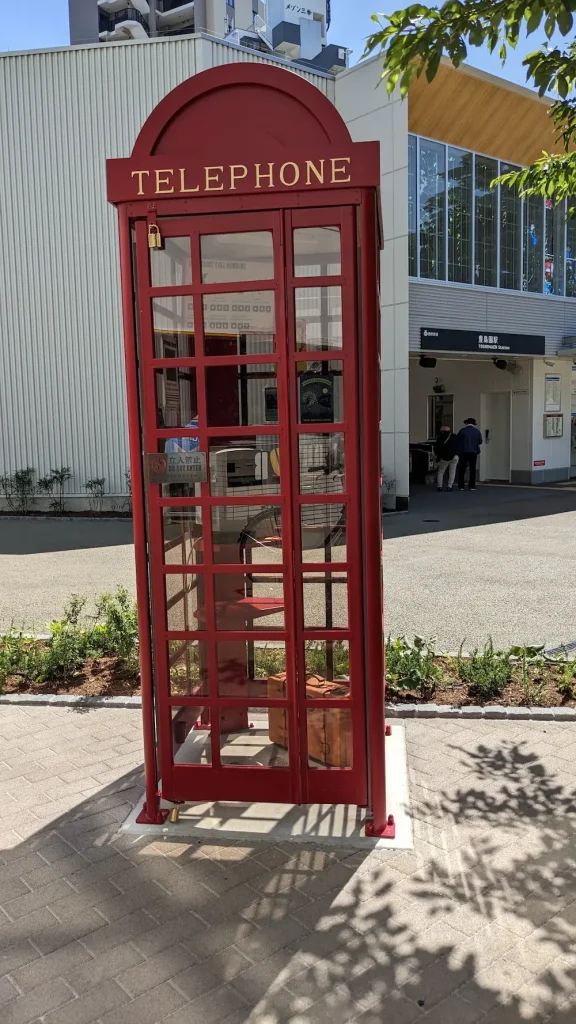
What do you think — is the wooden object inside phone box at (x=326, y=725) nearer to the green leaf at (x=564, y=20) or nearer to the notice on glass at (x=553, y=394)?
the green leaf at (x=564, y=20)

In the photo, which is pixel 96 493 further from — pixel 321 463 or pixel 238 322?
pixel 321 463

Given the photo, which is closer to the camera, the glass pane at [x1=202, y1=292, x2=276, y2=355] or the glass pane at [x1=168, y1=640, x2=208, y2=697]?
the glass pane at [x1=202, y1=292, x2=276, y2=355]

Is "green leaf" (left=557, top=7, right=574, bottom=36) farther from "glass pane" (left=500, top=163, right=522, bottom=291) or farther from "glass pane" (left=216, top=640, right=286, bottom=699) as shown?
"glass pane" (left=500, top=163, right=522, bottom=291)

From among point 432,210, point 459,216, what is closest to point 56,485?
point 432,210

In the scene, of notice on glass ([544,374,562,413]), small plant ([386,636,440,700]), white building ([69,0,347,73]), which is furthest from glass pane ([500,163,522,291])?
white building ([69,0,347,73])

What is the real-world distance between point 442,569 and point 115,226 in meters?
10.3

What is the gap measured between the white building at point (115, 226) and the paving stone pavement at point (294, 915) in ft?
39.9

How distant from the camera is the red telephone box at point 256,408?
126 inches

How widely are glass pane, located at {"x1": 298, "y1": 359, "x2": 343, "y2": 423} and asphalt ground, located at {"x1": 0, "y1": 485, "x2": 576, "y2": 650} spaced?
2.97 feet

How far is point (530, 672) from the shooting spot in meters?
5.45

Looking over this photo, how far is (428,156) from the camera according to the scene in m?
16.2

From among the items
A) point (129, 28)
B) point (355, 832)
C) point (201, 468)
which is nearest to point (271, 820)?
point (355, 832)

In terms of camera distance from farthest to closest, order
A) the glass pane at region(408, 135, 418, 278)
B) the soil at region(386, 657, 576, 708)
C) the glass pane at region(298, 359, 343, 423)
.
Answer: the glass pane at region(408, 135, 418, 278) < the soil at region(386, 657, 576, 708) < the glass pane at region(298, 359, 343, 423)

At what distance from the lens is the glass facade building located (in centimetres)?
1625
